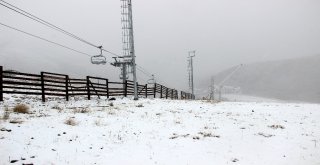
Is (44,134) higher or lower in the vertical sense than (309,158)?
higher

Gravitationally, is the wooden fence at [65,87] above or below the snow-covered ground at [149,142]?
above

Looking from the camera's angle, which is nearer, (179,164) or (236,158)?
(179,164)

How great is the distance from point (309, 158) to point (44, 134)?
7.73 m

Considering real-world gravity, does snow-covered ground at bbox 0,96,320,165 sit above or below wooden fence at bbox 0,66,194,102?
below

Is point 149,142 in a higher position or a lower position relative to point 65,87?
lower

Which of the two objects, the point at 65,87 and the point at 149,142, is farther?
the point at 65,87

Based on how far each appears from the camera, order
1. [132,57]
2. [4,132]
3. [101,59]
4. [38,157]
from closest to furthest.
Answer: [38,157], [4,132], [132,57], [101,59]

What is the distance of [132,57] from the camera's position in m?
26.3

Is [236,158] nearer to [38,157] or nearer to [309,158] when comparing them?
[309,158]

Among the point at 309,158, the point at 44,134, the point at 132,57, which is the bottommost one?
the point at 309,158

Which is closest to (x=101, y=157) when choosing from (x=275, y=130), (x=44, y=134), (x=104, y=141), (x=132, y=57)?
(x=104, y=141)

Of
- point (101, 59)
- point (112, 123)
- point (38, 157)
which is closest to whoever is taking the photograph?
point (38, 157)

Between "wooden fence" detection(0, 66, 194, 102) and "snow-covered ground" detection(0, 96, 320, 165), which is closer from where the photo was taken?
"snow-covered ground" detection(0, 96, 320, 165)

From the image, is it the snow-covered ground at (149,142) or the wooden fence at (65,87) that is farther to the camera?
the wooden fence at (65,87)
